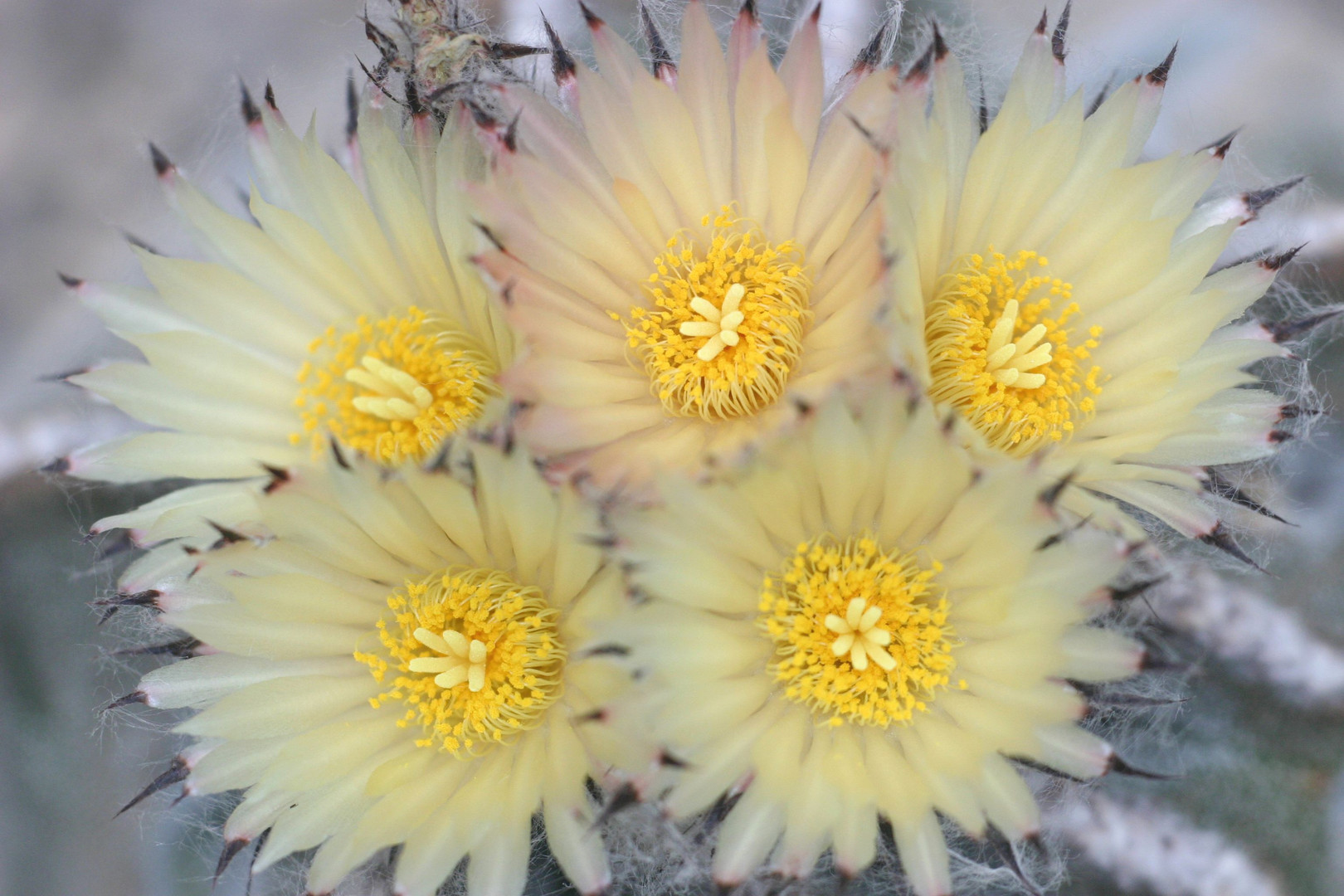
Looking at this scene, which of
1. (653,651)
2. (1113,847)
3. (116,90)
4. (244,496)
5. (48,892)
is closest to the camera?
(653,651)

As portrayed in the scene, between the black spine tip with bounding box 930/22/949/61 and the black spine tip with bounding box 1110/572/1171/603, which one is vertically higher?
the black spine tip with bounding box 930/22/949/61

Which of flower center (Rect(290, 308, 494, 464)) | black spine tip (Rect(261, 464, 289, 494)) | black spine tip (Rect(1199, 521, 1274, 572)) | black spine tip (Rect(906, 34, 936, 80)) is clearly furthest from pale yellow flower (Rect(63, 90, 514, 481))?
black spine tip (Rect(1199, 521, 1274, 572))

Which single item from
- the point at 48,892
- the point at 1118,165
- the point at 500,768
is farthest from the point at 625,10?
the point at 48,892

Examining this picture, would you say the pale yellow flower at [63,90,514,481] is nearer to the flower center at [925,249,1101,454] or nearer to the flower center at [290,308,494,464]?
the flower center at [290,308,494,464]

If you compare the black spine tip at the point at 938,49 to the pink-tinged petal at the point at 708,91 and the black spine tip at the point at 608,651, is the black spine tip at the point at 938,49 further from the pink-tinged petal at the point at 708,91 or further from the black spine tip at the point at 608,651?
the black spine tip at the point at 608,651

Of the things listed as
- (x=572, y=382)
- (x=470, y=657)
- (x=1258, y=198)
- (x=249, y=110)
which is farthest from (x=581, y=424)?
(x=1258, y=198)

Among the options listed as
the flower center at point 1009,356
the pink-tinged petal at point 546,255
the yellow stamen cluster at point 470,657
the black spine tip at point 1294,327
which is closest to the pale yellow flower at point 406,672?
the yellow stamen cluster at point 470,657

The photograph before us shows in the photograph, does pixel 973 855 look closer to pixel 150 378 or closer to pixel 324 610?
pixel 324 610

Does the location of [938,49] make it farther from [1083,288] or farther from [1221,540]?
[1221,540]

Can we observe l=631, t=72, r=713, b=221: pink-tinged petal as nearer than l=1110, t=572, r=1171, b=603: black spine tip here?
No
